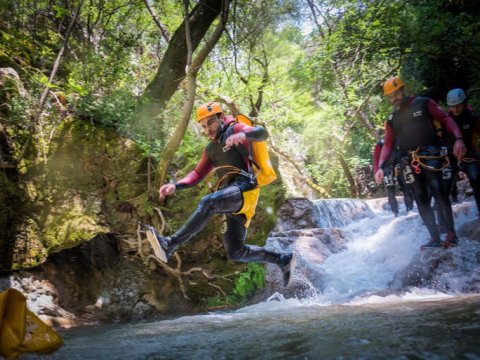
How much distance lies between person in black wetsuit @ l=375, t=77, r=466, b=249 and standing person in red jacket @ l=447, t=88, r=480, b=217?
0.96 ft

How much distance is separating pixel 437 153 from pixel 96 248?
6.03m

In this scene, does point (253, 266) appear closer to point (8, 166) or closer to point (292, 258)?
point (292, 258)

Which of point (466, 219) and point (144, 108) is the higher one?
point (144, 108)

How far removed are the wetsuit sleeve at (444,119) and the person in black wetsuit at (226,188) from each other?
9.66 feet

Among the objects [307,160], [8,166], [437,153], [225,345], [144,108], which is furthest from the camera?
[307,160]

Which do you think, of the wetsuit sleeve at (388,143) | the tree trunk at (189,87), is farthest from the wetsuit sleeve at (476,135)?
the tree trunk at (189,87)

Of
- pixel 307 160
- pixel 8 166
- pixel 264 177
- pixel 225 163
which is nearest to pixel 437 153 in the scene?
pixel 264 177

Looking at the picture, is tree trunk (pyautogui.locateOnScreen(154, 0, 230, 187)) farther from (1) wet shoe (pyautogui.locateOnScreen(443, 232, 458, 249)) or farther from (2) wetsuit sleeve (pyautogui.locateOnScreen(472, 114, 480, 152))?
(1) wet shoe (pyautogui.locateOnScreen(443, 232, 458, 249))

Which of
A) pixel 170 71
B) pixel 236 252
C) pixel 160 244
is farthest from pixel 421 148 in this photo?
pixel 170 71

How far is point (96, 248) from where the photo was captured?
22.7ft

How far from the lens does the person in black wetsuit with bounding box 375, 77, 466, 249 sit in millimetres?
5387

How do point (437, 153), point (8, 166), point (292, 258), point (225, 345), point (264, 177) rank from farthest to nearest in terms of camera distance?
point (8, 166)
point (437, 153)
point (292, 258)
point (264, 177)
point (225, 345)

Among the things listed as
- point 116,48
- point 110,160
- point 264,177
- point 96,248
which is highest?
point 116,48

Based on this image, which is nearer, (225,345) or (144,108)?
(225,345)
